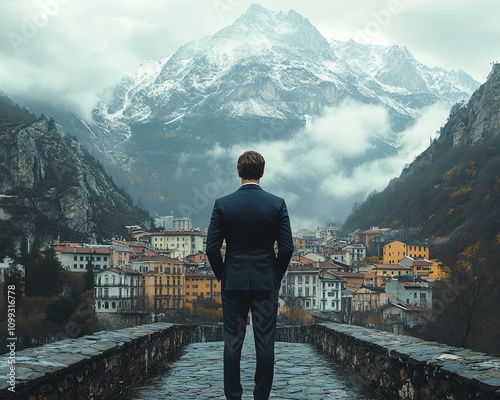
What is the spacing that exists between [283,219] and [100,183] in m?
179

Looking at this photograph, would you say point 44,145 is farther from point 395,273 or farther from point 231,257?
point 231,257

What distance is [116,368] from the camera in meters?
7.74

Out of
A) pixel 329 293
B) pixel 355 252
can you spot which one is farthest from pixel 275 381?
pixel 355 252

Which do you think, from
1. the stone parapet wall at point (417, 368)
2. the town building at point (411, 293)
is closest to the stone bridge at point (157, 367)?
the stone parapet wall at point (417, 368)

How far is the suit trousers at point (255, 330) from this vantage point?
19.9 ft

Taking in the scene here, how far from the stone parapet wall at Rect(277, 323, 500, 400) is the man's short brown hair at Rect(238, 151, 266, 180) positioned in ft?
7.72

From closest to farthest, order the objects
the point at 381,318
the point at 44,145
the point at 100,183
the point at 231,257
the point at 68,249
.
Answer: the point at 231,257 < the point at 381,318 < the point at 68,249 < the point at 44,145 < the point at 100,183

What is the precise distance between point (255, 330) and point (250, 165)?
1.51 m

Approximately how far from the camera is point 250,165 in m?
6.20

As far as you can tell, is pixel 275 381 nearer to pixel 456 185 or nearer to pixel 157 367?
pixel 157 367

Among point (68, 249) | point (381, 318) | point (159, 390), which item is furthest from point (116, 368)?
point (68, 249)

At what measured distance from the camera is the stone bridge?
5.11 m

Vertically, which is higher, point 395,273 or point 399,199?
point 399,199

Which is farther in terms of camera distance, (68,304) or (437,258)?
(437,258)
